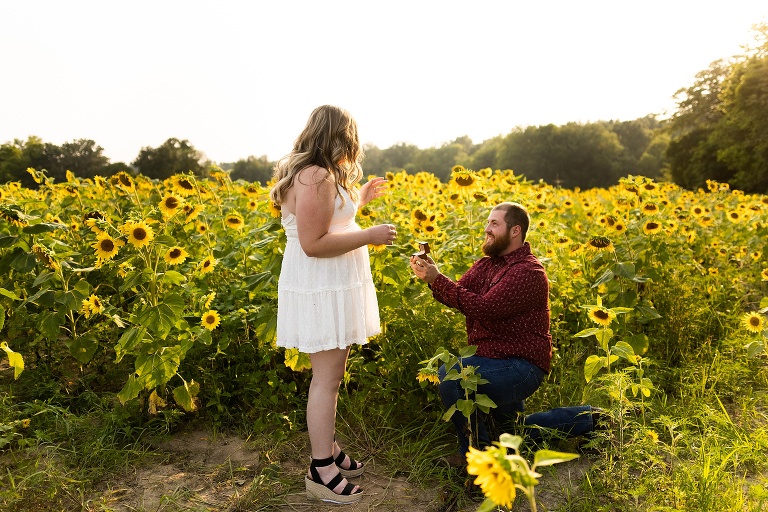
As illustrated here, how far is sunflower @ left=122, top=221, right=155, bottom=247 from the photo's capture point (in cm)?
298

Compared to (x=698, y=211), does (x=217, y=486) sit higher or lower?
lower

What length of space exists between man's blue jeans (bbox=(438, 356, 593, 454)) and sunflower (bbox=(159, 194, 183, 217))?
1758 millimetres

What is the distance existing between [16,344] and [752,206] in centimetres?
678

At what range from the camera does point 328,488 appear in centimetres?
273

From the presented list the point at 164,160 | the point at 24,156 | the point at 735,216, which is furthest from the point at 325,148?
the point at 164,160

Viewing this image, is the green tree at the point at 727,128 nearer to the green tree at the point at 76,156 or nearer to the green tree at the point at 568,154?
the green tree at the point at 568,154

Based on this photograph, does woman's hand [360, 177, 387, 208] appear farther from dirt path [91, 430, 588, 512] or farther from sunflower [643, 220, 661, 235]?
sunflower [643, 220, 661, 235]

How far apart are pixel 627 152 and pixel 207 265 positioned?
2076 inches

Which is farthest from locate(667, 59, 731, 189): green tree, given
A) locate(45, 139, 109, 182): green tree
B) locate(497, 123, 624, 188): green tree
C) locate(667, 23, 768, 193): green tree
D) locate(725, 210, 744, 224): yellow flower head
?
locate(45, 139, 109, 182): green tree

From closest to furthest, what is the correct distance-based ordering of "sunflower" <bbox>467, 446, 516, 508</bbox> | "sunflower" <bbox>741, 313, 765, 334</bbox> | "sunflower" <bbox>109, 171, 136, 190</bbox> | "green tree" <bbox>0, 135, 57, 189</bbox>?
"sunflower" <bbox>467, 446, 516, 508</bbox> → "sunflower" <bbox>741, 313, 765, 334</bbox> → "sunflower" <bbox>109, 171, 136, 190</bbox> → "green tree" <bbox>0, 135, 57, 189</bbox>

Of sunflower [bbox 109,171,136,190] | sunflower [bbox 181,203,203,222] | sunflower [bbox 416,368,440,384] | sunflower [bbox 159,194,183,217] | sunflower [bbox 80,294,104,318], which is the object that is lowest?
sunflower [bbox 416,368,440,384]

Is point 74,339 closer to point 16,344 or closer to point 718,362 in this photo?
point 16,344

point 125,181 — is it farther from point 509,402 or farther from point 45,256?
point 509,402

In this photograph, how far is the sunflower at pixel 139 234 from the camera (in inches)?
117
